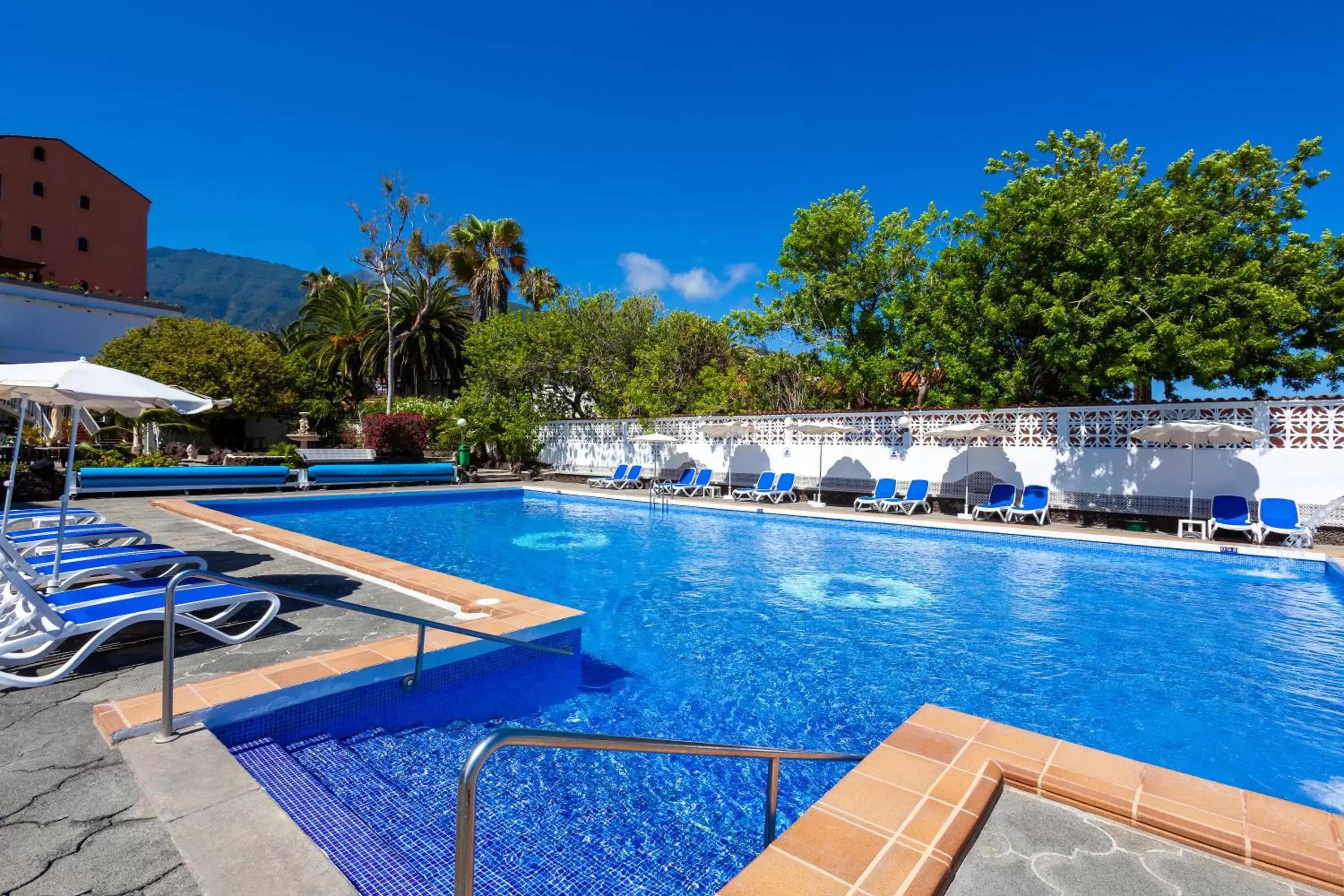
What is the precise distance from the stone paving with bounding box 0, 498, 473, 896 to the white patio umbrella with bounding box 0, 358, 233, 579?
1.57 m

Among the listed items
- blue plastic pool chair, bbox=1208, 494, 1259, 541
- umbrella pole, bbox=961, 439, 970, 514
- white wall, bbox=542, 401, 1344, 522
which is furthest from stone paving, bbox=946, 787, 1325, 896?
umbrella pole, bbox=961, 439, 970, 514

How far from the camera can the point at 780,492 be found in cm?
1619

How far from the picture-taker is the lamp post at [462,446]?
22188 mm

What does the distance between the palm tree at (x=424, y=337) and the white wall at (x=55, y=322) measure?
357 inches

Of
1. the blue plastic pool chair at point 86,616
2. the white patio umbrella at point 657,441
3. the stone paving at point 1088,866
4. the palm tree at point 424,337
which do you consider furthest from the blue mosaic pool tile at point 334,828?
the palm tree at point 424,337

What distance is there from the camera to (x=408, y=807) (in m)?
3.03

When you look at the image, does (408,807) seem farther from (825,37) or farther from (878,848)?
(825,37)

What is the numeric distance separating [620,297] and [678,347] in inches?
114

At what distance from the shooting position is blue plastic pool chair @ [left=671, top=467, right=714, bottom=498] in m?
18.3

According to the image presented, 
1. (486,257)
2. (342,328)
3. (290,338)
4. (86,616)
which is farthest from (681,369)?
(290,338)

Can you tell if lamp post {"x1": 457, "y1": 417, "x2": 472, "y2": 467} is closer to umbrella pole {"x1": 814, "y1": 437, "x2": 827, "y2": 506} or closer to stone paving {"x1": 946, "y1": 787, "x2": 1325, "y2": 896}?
umbrella pole {"x1": 814, "y1": 437, "x2": 827, "y2": 506}

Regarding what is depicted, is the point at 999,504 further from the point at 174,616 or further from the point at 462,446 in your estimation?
the point at 462,446

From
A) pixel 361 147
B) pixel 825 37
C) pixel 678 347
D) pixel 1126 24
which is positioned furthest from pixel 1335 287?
pixel 361 147

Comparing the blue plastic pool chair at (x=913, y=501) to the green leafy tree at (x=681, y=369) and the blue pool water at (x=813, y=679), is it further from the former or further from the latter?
the green leafy tree at (x=681, y=369)
